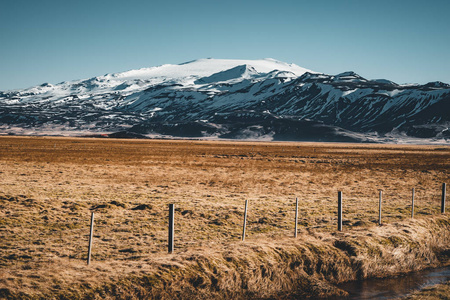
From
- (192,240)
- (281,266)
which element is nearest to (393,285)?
(281,266)

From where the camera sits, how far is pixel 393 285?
15.4 m

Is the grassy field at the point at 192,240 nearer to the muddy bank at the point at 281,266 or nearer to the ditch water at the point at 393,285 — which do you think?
the muddy bank at the point at 281,266

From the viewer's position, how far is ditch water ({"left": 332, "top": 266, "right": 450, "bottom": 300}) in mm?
14441

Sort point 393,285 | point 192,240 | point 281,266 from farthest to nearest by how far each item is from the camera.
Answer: point 192,240 → point 393,285 → point 281,266

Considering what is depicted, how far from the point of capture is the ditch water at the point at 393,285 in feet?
47.4

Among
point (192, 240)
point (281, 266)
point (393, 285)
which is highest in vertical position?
point (192, 240)

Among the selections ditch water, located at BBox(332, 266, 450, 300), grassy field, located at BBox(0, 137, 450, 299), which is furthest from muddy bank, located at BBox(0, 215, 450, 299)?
ditch water, located at BBox(332, 266, 450, 300)

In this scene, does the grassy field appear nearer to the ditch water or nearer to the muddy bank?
the muddy bank

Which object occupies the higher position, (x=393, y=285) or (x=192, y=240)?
(x=192, y=240)

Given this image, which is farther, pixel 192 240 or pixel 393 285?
pixel 192 240

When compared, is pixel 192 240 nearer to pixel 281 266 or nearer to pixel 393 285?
pixel 281 266

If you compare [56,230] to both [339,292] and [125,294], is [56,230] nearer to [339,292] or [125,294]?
[125,294]

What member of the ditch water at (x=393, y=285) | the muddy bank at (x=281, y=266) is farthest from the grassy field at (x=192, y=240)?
the ditch water at (x=393, y=285)

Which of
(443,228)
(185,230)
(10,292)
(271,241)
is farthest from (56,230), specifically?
(443,228)
